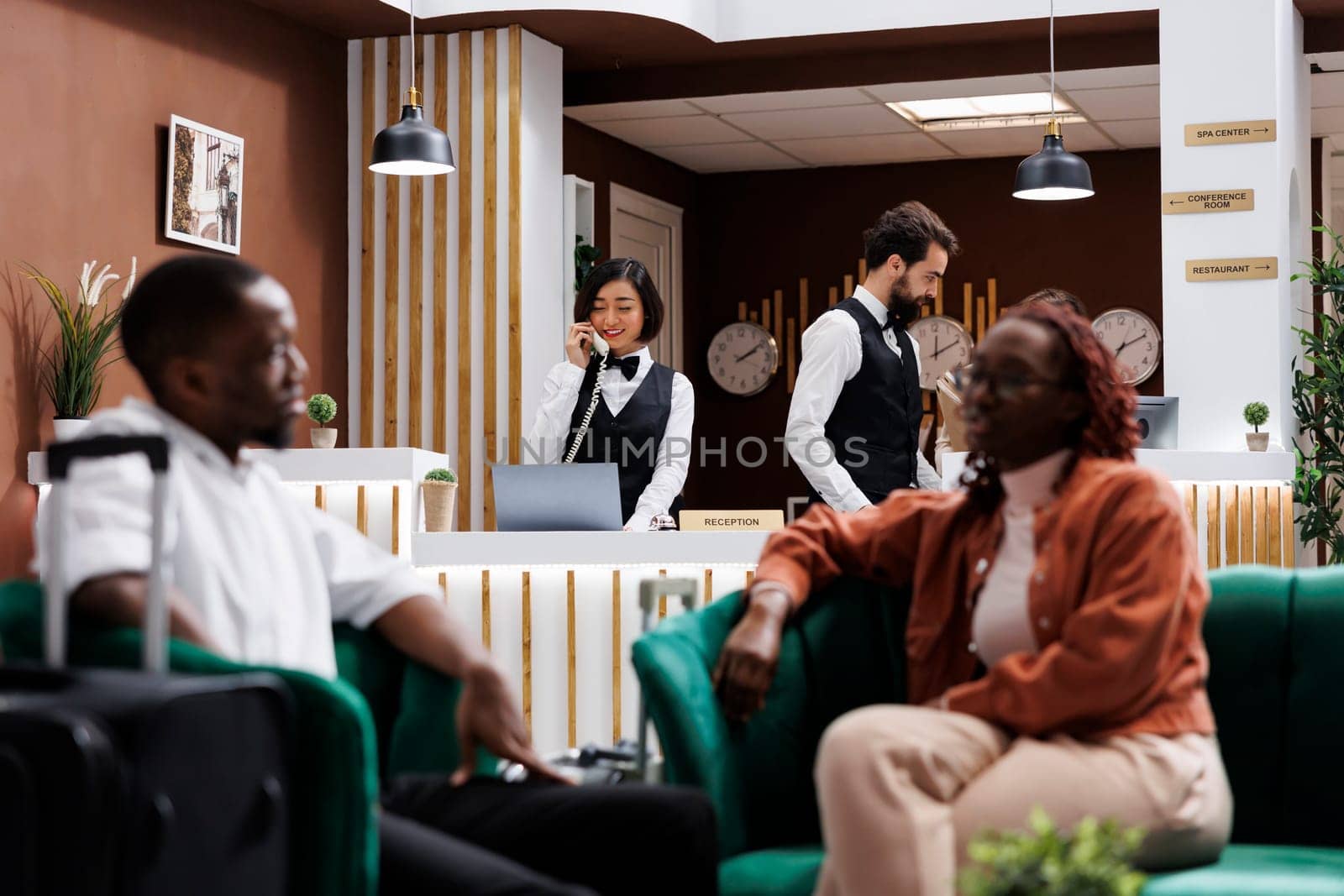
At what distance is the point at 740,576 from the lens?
15.9 feet

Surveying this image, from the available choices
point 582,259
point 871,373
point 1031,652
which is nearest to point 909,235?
point 871,373

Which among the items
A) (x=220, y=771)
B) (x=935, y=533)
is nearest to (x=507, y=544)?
(x=935, y=533)

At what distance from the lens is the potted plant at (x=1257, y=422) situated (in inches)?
250

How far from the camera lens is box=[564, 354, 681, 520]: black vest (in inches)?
211

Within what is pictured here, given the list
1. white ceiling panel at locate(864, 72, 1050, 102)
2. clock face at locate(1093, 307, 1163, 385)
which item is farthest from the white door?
clock face at locate(1093, 307, 1163, 385)

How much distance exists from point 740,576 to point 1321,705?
2.27m

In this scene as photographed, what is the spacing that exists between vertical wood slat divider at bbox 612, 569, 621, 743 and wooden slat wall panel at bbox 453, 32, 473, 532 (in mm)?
2552

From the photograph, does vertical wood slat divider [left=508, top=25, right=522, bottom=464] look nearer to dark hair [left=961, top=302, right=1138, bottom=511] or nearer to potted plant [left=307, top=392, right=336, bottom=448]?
potted plant [left=307, top=392, right=336, bottom=448]

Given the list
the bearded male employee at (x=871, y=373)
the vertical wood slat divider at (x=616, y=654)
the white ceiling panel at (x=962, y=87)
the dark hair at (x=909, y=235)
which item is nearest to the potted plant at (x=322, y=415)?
the vertical wood slat divider at (x=616, y=654)

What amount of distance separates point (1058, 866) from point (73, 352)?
16.1 ft

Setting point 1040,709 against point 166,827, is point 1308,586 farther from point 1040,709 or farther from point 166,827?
point 166,827

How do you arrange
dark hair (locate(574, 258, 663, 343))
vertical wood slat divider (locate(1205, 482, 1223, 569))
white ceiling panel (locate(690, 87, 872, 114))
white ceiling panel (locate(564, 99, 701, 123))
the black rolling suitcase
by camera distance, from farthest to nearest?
white ceiling panel (locate(564, 99, 701, 123))
white ceiling panel (locate(690, 87, 872, 114))
vertical wood slat divider (locate(1205, 482, 1223, 569))
dark hair (locate(574, 258, 663, 343))
the black rolling suitcase

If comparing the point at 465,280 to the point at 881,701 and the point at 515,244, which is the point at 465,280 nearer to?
the point at 515,244

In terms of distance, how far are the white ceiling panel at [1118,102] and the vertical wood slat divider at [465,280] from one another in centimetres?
303
